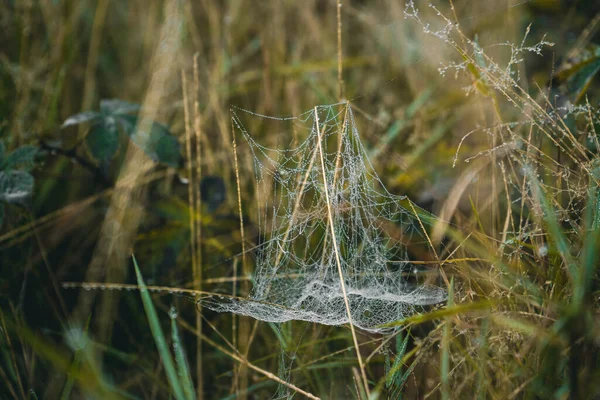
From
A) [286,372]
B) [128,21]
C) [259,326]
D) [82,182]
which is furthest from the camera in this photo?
[128,21]

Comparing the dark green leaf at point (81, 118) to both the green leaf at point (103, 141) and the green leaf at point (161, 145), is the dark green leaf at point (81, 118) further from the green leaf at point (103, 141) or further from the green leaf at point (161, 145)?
the green leaf at point (161, 145)

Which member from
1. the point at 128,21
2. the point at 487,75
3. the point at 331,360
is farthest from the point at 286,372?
the point at 128,21

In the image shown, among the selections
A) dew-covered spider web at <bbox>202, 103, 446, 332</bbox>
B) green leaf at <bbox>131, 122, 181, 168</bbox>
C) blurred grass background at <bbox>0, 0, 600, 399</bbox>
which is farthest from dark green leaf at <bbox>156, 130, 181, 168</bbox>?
dew-covered spider web at <bbox>202, 103, 446, 332</bbox>

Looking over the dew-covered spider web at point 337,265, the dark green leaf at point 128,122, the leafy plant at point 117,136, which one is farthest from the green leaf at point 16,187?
the dew-covered spider web at point 337,265

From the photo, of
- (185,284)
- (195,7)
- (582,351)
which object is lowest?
(185,284)

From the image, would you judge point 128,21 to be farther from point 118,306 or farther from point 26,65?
point 118,306

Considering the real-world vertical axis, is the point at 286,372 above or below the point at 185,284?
below

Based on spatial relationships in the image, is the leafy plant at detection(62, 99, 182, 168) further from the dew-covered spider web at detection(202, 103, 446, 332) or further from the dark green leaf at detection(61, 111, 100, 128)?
the dew-covered spider web at detection(202, 103, 446, 332)
